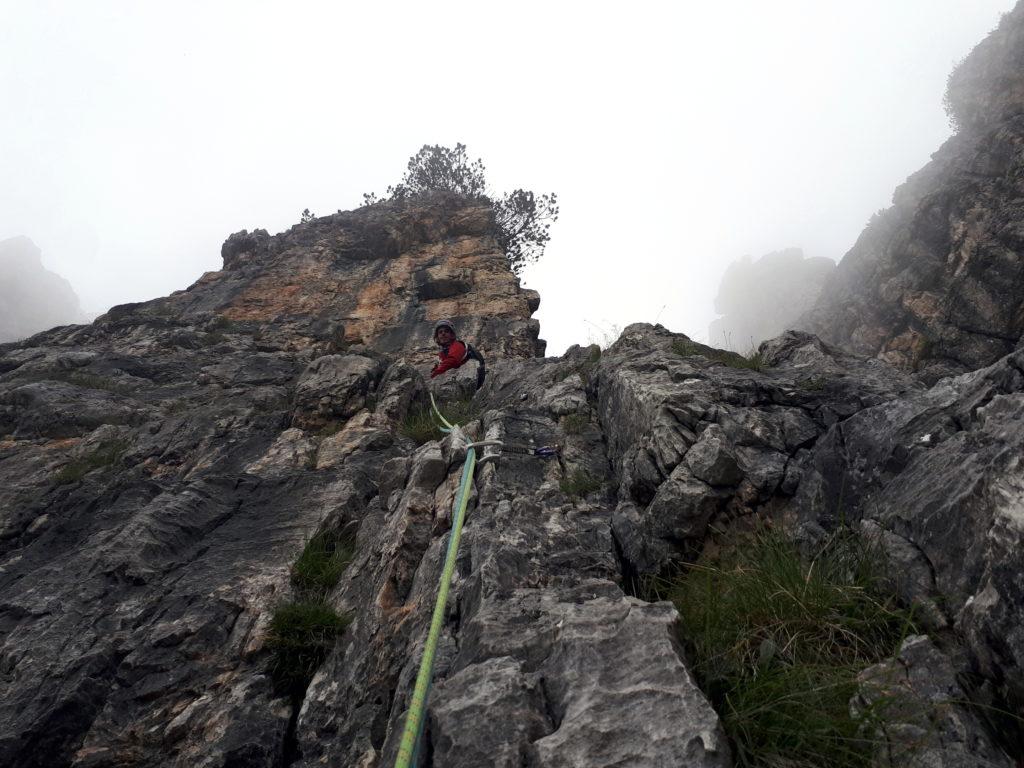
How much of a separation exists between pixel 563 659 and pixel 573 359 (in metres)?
7.37

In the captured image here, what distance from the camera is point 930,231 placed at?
75.8ft

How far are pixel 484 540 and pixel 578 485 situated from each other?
1580mm

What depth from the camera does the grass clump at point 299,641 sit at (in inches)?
174

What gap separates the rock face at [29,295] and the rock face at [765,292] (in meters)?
92.7

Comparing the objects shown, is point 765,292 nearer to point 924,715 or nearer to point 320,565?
point 320,565

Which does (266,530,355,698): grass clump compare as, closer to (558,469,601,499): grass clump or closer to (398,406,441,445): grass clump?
(558,469,601,499): grass clump

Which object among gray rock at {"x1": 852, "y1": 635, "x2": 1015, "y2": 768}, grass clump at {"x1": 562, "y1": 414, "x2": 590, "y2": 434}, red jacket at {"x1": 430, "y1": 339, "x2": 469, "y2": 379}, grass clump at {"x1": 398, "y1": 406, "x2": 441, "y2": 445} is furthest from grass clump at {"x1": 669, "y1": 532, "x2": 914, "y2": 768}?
red jacket at {"x1": 430, "y1": 339, "x2": 469, "y2": 379}

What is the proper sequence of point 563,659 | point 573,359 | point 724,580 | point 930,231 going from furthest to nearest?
point 930,231, point 573,359, point 724,580, point 563,659

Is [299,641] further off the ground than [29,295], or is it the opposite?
[29,295]

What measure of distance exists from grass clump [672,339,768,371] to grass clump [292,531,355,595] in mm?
5113

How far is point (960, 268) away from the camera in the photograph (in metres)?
20.6

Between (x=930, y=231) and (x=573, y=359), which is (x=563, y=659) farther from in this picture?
(x=930, y=231)

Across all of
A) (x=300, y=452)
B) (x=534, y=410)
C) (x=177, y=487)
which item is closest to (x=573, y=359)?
(x=534, y=410)

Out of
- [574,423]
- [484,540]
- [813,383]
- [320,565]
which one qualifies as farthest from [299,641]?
[813,383]
